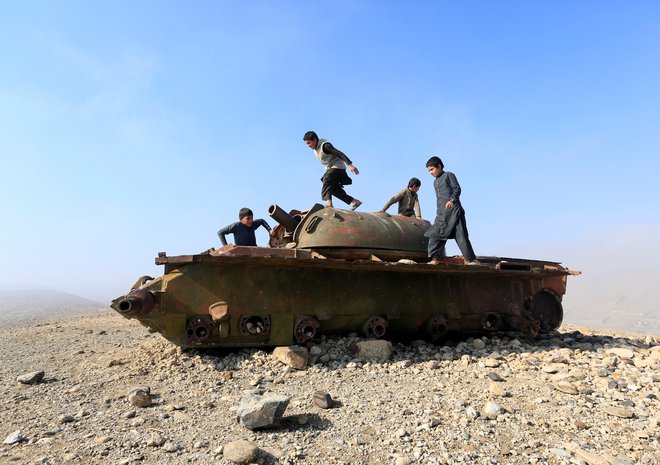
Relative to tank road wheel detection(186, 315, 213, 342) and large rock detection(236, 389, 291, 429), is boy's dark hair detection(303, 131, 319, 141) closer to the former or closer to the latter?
tank road wheel detection(186, 315, 213, 342)

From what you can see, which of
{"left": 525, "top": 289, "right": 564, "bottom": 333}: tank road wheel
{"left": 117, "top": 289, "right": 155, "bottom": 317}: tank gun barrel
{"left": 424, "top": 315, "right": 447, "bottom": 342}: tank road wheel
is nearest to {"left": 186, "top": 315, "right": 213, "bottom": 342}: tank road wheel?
{"left": 117, "top": 289, "right": 155, "bottom": 317}: tank gun barrel

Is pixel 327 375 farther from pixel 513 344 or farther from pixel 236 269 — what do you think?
pixel 513 344

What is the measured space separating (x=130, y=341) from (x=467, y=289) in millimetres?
6455

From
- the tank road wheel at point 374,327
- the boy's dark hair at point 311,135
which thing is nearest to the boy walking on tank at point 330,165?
the boy's dark hair at point 311,135

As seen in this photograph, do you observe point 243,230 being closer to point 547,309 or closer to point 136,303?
point 136,303

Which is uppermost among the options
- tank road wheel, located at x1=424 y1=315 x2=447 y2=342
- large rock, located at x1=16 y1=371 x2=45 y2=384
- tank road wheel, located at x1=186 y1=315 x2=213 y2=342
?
tank road wheel, located at x1=186 y1=315 x2=213 y2=342

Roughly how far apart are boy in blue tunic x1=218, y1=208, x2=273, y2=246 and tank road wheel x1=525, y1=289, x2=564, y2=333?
17.5ft

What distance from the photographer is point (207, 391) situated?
4.73 meters

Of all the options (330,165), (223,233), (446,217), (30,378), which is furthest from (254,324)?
(446,217)

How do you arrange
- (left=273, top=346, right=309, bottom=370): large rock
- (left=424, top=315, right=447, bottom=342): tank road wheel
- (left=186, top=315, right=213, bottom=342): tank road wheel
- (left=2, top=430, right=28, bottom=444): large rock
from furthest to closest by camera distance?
(left=424, top=315, right=447, bottom=342): tank road wheel → (left=186, top=315, right=213, bottom=342): tank road wheel → (left=273, top=346, right=309, bottom=370): large rock → (left=2, top=430, right=28, bottom=444): large rock

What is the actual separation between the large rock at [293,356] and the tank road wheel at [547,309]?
15.9 ft

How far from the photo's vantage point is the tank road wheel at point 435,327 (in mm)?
6934

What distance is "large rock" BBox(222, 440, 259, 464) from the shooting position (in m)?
3.05

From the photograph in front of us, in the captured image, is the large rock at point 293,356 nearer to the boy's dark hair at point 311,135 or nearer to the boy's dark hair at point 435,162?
the boy's dark hair at point 435,162
